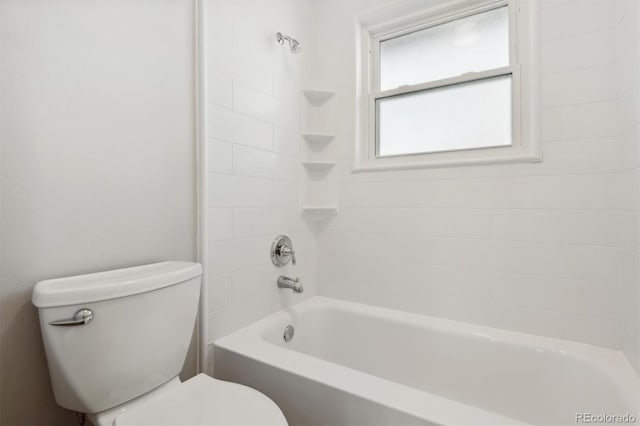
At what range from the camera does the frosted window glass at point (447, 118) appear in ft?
4.83

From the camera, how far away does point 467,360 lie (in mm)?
1369

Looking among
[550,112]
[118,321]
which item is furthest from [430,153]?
[118,321]

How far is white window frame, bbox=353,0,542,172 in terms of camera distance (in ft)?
4.42

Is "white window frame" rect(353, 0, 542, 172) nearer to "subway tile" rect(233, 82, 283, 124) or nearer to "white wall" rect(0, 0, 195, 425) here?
"subway tile" rect(233, 82, 283, 124)

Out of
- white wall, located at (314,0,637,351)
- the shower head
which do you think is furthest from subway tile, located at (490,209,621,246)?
the shower head

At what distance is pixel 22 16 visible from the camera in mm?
781

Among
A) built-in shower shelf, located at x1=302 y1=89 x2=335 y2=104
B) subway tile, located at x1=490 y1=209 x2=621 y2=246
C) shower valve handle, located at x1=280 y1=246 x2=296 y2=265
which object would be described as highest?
built-in shower shelf, located at x1=302 y1=89 x2=335 y2=104

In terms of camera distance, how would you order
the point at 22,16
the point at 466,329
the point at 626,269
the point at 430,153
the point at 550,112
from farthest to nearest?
1. the point at 430,153
2. the point at 466,329
3. the point at 550,112
4. the point at 626,269
5. the point at 22,16

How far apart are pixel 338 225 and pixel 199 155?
36.2 inches

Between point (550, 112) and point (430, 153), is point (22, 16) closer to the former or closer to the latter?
point (430, 153)

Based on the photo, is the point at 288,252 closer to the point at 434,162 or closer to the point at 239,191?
the point at 239,191

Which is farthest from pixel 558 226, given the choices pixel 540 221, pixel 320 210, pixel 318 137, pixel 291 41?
pixel 291 41

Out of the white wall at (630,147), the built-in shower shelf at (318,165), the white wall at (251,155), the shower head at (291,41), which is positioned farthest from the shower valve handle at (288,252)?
the white wall at (630,147)

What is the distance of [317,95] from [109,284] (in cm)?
150
